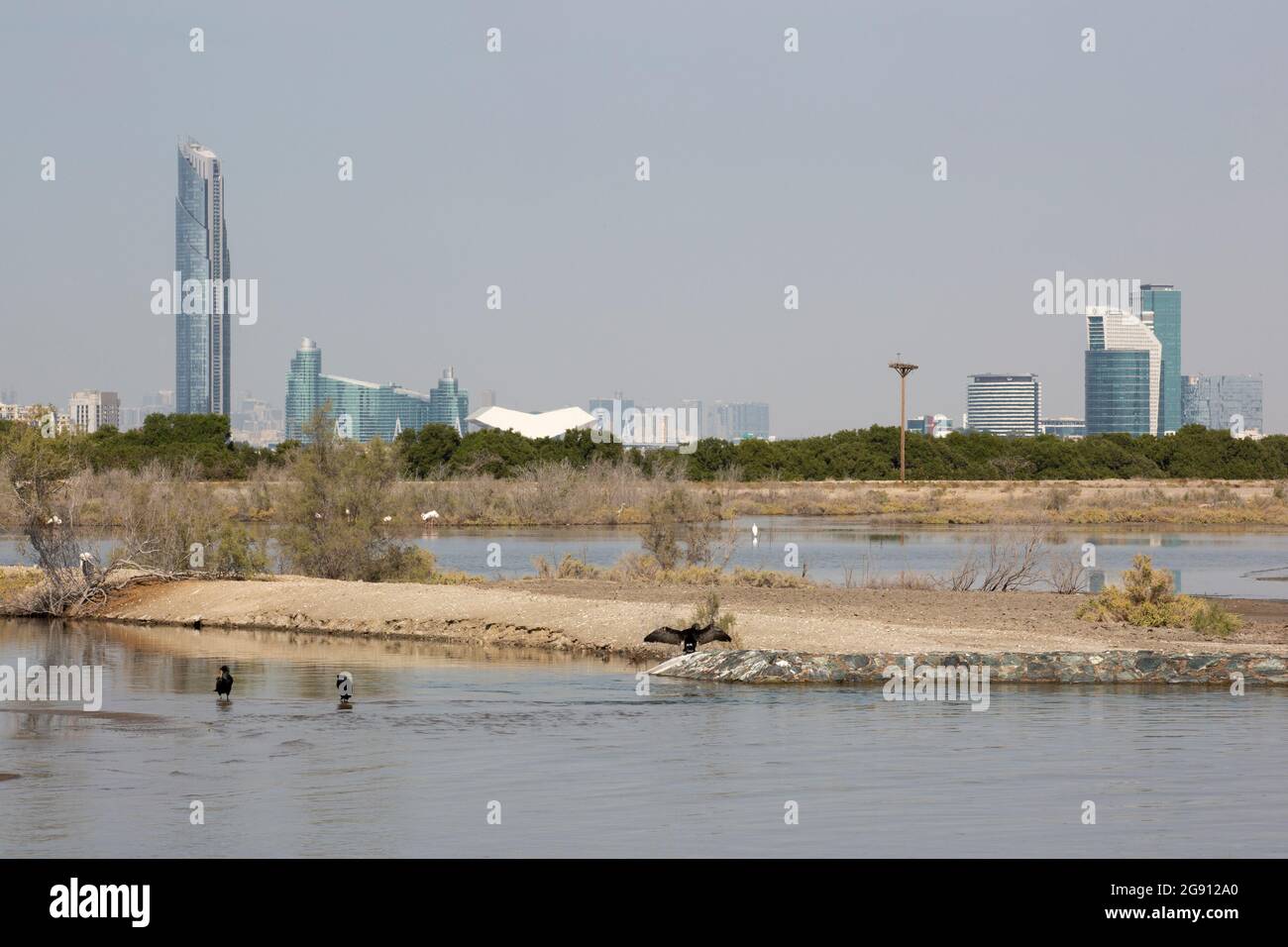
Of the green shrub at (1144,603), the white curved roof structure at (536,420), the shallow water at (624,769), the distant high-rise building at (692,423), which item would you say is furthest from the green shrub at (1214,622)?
the white curved roof structure at (536,420)

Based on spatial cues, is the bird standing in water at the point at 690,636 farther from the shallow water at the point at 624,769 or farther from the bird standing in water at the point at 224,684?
the bird standing in water at the point at 224,684

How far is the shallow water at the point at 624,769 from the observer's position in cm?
1438

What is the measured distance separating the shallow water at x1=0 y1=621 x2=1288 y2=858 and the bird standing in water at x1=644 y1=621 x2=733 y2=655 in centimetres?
196

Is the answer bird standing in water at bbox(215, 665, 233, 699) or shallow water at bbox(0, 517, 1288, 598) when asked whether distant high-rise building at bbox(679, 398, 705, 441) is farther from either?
bird standing in water at bbox(215, 665, 233, 699)

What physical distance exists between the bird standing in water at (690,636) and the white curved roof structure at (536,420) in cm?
12617

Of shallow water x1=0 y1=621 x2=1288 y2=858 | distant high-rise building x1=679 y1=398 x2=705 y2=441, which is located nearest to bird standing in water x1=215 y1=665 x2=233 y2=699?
shallow water x1=0 y1=621 x2=1288 y2=858

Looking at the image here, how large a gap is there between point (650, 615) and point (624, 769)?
1222 cm

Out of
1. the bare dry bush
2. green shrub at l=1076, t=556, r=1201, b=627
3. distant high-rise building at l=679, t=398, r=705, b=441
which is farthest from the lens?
distant high-rise building at l=679, t=398, r=705, b=441

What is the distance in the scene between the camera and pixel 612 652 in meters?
28.2

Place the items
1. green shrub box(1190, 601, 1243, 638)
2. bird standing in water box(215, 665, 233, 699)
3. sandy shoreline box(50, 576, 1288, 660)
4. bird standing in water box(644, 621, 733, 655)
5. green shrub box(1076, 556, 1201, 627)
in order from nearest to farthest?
bird standing in water box(215, 665, 233, 699) < bird standing in water box(644, 621, 733, 655) < sandy shoreline box(50, 576, 1288, 660) < green shrub box(1190, 601, 1243, 638) < green shrub box(1076, 556, 1201, 627)

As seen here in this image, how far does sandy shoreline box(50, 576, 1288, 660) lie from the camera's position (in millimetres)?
27703

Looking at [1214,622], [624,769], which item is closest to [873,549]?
[1214,622]

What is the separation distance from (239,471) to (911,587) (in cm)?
6584

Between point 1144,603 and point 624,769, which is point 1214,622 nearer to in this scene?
point 1144,603
